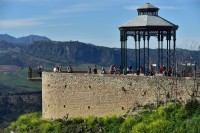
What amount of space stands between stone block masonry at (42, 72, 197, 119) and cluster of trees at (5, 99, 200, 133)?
663 millimetres

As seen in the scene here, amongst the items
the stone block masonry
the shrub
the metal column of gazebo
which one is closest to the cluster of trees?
the shrub

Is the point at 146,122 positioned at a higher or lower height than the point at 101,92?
lower

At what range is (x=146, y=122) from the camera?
33.2 m

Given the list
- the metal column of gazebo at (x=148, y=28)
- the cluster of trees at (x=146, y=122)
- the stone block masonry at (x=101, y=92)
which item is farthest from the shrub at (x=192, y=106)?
the metal column of gazebo at (x=148, y=28)

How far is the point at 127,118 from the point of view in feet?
116

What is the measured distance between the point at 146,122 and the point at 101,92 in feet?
17.7

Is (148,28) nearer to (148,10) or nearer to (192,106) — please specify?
(148,10)

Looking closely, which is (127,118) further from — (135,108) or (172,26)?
(172,26)

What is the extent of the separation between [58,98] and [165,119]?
1064 cm

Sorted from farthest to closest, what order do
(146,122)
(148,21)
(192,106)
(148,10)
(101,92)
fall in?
(148,10), (148,21), (101,92), (146,122), (192,106)

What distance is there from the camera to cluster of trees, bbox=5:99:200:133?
31.5m

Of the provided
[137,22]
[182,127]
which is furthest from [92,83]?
[182,127]

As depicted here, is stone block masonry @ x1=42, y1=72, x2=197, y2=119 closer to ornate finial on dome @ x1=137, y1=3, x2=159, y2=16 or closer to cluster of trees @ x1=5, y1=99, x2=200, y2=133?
cluster of trees @ x1=5, y1=99, x2=200, y2=133

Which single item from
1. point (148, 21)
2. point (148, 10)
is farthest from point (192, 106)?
point (148, 10)
